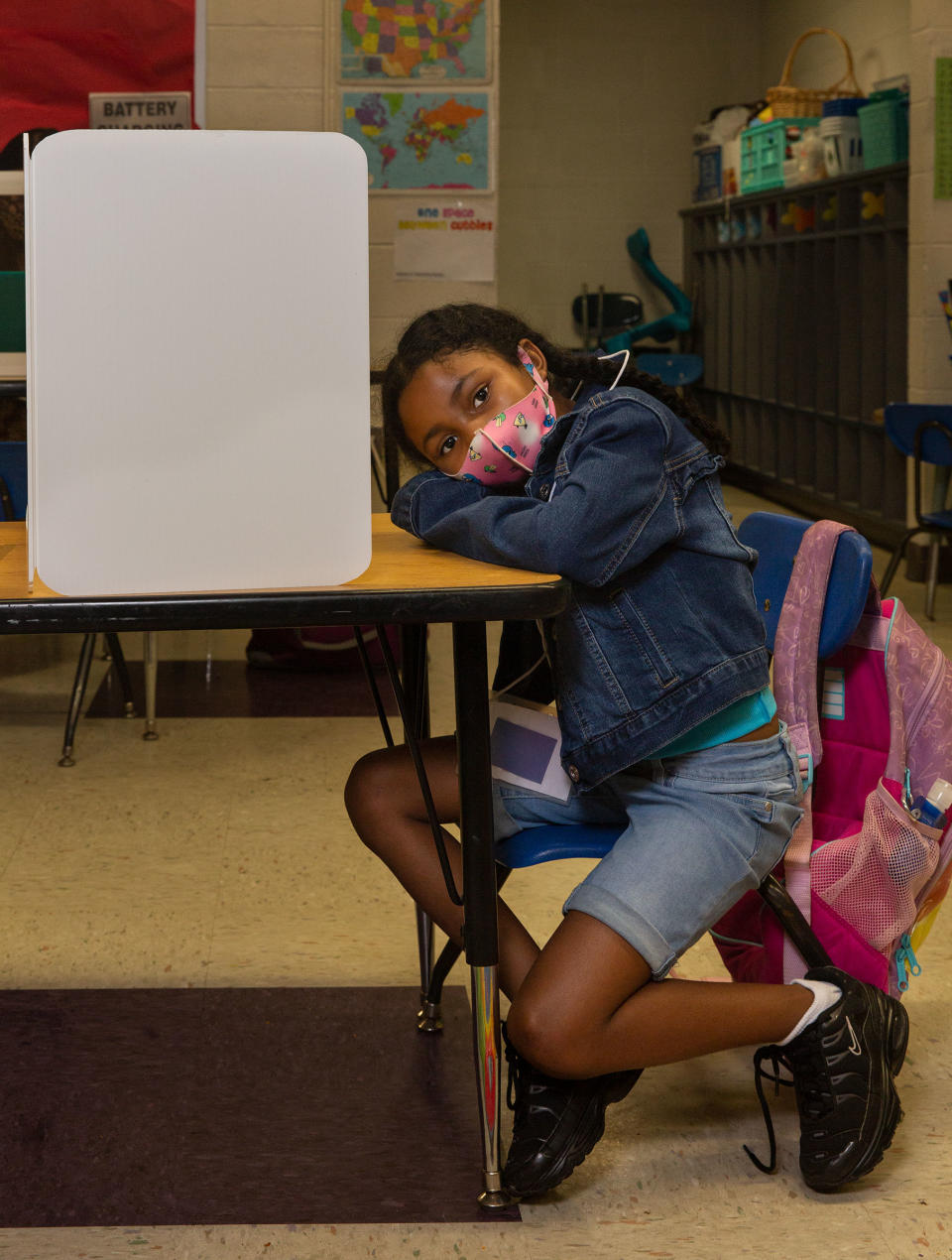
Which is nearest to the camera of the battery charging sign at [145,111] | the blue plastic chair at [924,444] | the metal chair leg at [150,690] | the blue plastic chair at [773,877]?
the blue plastic chair at [773,877]

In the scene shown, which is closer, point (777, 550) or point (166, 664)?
point (777, 550)

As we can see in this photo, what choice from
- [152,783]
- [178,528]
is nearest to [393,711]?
[152,783]

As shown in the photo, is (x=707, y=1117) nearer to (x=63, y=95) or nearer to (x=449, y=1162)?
(x=449, y=1162)

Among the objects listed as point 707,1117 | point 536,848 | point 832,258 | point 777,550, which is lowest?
point 707,1117

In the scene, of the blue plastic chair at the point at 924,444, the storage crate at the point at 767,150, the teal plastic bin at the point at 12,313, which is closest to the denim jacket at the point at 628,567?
the teal plastic bin at the point at 12,313

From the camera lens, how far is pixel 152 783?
270 cm

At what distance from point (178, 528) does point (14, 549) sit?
12.6 inches

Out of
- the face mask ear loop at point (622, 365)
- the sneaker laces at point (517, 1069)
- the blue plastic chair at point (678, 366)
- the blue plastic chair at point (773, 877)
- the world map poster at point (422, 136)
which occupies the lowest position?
the sneaker laces at point (517, 1069)

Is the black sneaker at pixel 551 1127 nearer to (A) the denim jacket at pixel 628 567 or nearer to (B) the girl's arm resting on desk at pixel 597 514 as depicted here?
(A) the denim jacket at pixel 628 567

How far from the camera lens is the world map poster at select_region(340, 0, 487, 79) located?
3869mm

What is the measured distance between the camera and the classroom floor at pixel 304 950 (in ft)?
4.32

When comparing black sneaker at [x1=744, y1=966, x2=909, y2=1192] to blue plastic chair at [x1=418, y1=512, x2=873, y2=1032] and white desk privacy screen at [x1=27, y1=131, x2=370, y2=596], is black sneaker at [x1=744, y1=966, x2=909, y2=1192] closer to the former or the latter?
blue plastic chair at [x1=418, y1=512, x2=873, y2=1032]

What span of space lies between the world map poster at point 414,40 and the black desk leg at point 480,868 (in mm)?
3070

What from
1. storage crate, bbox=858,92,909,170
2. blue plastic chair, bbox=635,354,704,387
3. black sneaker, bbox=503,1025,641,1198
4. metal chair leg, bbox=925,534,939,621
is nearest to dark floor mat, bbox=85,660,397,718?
metal chair leg, bbox=925,534,939,621
